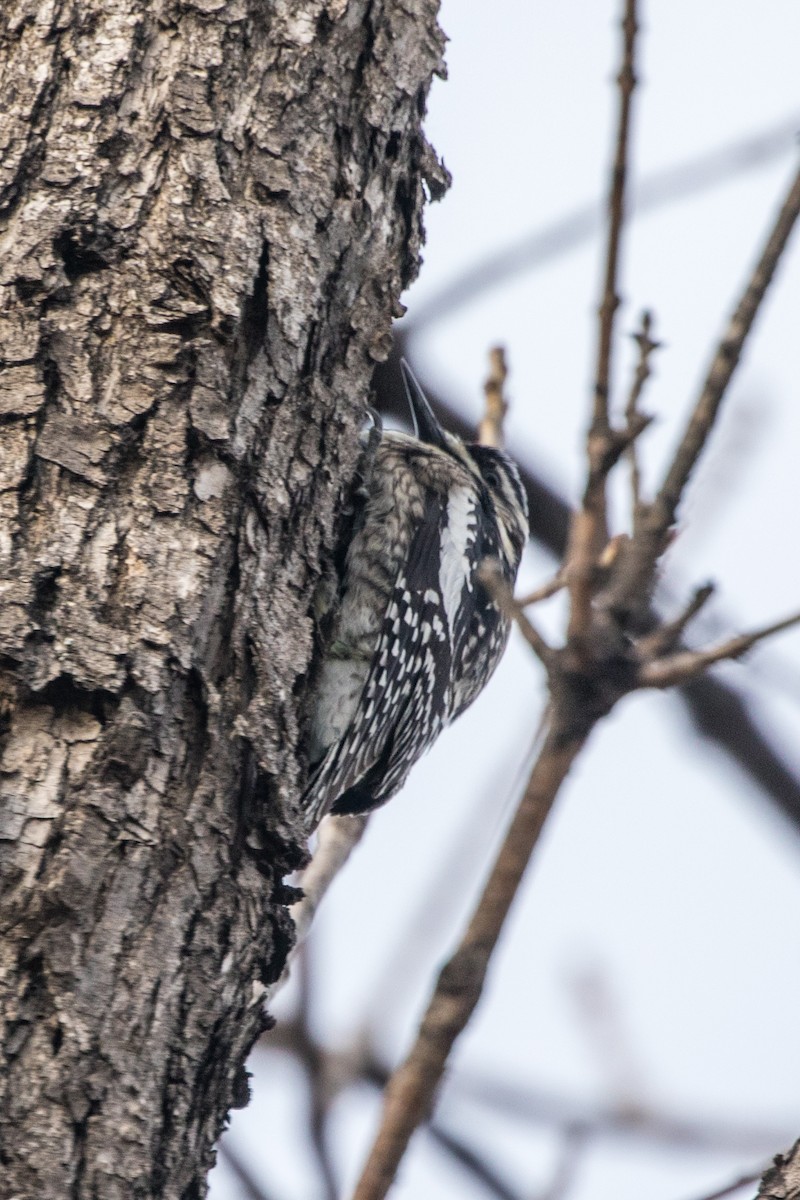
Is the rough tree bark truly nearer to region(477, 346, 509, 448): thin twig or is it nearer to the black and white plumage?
region(477, 346, 509, 448): thin twig

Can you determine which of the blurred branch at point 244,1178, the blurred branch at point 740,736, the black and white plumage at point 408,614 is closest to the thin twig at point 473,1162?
the blurred branch at point 244,1178

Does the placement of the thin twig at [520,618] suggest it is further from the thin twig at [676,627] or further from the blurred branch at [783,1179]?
the blurred branch at [783,1179]

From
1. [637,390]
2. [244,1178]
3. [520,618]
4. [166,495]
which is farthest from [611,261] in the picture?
[244,1178]

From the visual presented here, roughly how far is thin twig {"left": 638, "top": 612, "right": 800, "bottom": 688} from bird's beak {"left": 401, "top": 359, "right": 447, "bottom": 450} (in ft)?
6.64

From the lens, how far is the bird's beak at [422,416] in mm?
3650

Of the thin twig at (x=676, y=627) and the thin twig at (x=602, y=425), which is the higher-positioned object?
the thin twig at (x=602, y=425)

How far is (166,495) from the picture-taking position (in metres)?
2.06

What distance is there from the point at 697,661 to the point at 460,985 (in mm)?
443

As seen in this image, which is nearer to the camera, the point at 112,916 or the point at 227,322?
the point at 112,916

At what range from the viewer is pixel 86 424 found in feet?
6.70

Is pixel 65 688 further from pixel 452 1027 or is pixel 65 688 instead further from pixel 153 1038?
pixel 452 1027

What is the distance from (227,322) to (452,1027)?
1117 mm

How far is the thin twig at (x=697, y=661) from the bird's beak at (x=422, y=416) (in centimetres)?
202

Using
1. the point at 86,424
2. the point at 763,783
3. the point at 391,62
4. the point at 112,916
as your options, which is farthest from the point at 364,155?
the point at 763,783
